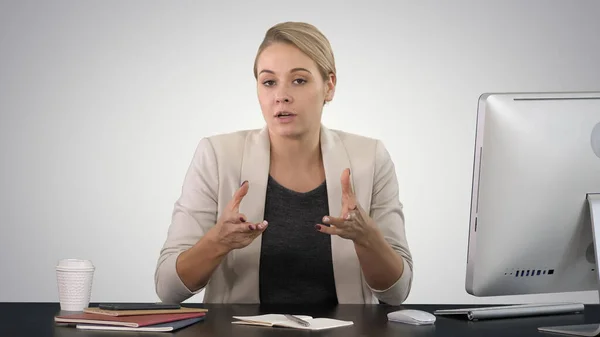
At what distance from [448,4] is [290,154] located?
2356 mm

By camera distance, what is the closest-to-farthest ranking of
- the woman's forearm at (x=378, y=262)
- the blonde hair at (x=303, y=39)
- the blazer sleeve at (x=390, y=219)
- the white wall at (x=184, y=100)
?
the woman's forearm at (x=378, y=262) < the blazer sleeve at (x=390, y=219) < the blonde hair at (x=303, y=39) < the white wall at (x=184, y=100)

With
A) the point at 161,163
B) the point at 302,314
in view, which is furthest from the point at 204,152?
the point at 161,163

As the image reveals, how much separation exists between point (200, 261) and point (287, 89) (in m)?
0.55

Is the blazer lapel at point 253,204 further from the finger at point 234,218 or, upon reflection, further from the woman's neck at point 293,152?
the finger at point 234,218

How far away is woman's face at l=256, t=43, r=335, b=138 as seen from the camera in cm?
219

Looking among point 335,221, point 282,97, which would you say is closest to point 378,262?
point 335,221

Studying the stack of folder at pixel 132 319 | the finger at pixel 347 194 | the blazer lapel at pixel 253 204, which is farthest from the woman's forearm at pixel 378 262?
the stack of folder at pixel 132 319

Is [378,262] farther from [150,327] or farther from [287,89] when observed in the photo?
[150,327]

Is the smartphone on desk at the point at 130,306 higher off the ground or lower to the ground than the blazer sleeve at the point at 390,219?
lower

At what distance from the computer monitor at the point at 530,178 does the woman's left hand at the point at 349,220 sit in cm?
36

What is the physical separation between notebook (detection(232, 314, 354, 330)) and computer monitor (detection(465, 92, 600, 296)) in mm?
265

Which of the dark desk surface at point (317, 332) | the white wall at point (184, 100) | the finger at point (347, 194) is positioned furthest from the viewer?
the white wall at point (184, 100)

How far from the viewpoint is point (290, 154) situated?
2.26 m

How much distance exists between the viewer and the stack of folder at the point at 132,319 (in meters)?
1.40
